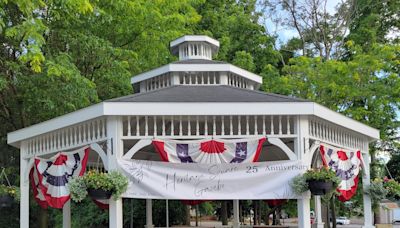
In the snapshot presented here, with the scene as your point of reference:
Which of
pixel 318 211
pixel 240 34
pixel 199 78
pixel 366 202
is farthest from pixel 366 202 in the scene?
pixel 240 34

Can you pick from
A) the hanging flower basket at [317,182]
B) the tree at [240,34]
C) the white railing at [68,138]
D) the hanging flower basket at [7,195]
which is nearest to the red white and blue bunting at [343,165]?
the hanging flower basket at [317,182]

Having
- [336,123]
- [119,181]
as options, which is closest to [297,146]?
[336,123]

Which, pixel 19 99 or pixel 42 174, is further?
pixel 19 99

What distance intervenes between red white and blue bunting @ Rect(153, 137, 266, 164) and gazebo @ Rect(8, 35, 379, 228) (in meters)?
0.12

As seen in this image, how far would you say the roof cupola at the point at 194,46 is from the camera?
13242mm

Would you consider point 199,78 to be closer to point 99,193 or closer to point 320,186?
point 320,186

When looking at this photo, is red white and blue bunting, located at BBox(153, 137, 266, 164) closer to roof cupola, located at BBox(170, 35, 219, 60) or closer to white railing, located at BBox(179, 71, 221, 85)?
white railing, located at BBox(179, 71, 221, 85)

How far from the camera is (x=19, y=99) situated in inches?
633

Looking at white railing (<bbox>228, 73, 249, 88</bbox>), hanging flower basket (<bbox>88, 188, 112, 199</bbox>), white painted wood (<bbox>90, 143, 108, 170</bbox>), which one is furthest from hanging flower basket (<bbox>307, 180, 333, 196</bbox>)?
white railing (<bbox>228, 73, 249, 88</bbox>)

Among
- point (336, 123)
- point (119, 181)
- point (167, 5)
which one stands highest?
point (167, 5)

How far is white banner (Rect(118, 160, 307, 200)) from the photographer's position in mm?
9234

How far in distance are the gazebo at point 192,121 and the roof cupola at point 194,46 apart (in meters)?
0.84

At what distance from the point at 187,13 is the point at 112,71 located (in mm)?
5070

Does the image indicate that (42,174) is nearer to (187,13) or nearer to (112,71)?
(112,71)
